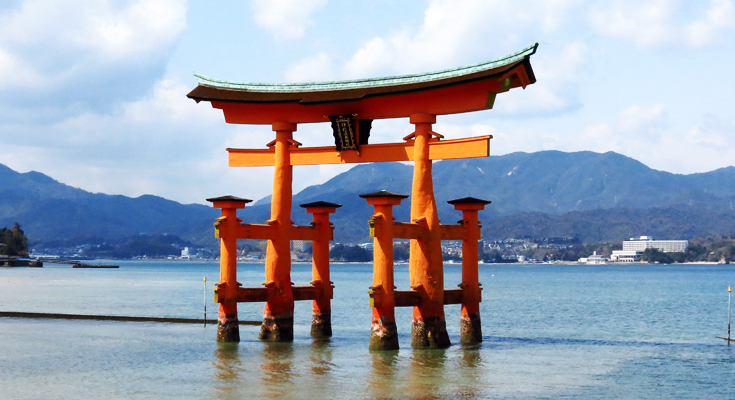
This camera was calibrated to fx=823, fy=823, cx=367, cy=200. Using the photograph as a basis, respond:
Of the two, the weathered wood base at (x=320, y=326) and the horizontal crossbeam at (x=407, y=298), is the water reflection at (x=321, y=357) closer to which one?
the weathered wood base at (x=320, y=326)

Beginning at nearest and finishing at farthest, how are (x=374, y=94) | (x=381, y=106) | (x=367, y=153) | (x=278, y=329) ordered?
1. (x=374, y=94)
2. (x=381, y=106)
3. (x=367, y=153)
4. (x=278, y=329)

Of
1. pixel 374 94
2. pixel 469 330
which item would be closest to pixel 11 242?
pixel 469 330

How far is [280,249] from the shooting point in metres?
28.8

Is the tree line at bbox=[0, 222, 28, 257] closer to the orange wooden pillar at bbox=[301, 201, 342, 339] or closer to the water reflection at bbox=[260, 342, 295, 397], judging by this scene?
the orange wooden pillar at bbox=[301, 201, 342, 339]

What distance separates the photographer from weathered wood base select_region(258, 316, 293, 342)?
95.6ft

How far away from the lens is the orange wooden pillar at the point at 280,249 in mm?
28516

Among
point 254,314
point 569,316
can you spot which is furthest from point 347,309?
point 569,316

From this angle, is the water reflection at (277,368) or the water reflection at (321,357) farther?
the water reflection at (321,357)

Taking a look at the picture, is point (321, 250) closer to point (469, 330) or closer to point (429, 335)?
point (429, 335)

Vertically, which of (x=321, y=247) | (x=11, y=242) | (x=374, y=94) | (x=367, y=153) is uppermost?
(x=374, y=94)

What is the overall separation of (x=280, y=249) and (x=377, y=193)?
5.61 metres

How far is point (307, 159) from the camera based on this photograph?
29.0 m

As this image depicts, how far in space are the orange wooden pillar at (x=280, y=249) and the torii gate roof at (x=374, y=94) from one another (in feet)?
3.25

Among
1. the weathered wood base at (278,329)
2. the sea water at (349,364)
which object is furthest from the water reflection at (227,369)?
the weathered wood base at (278,329)
